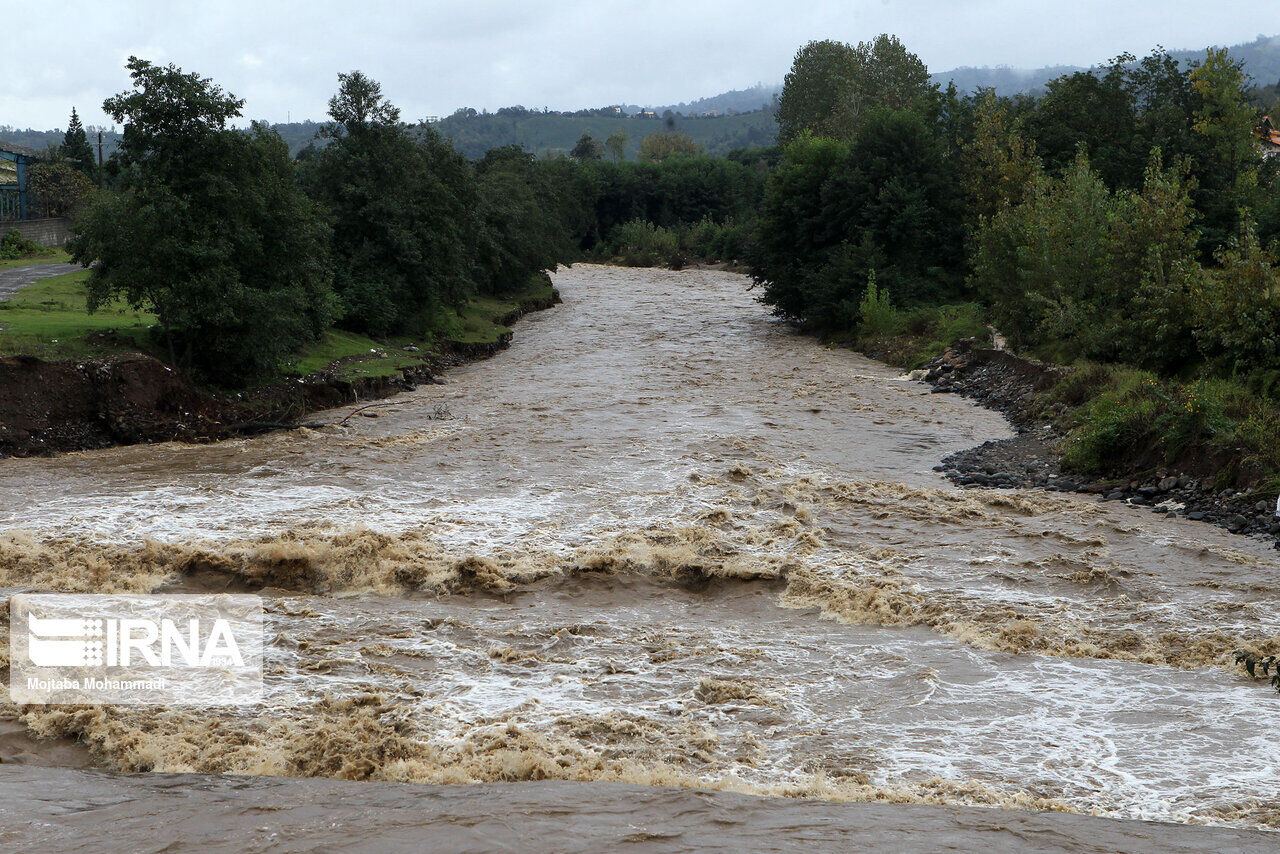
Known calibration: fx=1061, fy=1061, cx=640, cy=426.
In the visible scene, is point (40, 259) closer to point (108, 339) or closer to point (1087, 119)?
point (108, 339)

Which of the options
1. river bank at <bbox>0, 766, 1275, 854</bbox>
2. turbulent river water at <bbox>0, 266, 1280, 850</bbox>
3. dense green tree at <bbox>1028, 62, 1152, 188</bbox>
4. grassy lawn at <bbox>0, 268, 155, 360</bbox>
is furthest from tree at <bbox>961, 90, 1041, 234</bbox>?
river bank at <bbox>0, 766, 1275, 854</bbox>

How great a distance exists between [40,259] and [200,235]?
24545 mm

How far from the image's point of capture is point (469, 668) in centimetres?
1121

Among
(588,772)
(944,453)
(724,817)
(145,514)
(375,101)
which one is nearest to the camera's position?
(724,817)

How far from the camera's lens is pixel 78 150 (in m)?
67.7

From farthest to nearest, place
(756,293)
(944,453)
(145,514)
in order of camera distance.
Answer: (756,293), (944,453), (145,514)

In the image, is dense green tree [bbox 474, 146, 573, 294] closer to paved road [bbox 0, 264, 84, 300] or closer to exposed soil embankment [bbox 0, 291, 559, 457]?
paved road [bbox 0, 264, 84, 300]

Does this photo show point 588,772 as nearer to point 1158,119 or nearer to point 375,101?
point 375,101

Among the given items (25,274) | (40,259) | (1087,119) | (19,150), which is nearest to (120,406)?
(25,274)

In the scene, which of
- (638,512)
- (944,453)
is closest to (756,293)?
(944,453)

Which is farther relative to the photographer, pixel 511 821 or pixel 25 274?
pixel 25 274

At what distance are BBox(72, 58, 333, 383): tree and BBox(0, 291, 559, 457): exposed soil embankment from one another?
3.51 feet

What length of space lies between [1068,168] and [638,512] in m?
27.4

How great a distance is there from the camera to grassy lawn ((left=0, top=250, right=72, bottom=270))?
4005cm
